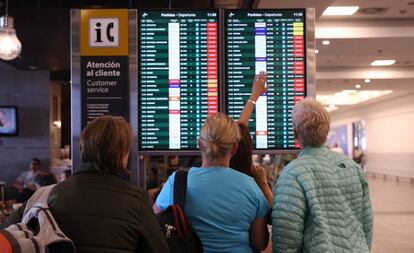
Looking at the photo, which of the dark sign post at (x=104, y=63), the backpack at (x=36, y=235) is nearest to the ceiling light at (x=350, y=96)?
the dark sign post at (x=104, y=63)

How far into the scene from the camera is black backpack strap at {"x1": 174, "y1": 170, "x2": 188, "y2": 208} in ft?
6.35

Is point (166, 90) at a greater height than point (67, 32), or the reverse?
point (67, 32)

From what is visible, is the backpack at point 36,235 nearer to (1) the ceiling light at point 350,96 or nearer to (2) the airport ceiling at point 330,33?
(2) the airport ceiling at point 330,33

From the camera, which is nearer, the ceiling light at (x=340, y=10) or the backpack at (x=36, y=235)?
the backpack at (x=36, y=235)

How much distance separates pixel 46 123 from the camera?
1254 cm

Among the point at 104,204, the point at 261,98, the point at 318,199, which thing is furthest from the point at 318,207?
the point at 261,98

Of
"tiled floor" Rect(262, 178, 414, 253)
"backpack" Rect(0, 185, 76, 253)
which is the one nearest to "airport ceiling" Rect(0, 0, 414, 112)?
"backpack" Rect(0, 185, 76, 253)

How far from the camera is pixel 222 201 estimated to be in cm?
192

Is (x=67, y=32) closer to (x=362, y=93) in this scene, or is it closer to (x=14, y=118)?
(x=14, y=118)

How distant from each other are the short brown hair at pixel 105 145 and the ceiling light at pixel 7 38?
4243mm

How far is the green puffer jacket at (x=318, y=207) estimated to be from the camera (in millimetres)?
1917

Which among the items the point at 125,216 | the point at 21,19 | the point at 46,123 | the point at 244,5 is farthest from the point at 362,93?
the point at 125,216

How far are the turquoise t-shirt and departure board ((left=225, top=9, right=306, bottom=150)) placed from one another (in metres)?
1.07

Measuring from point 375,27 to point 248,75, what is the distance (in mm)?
7324
